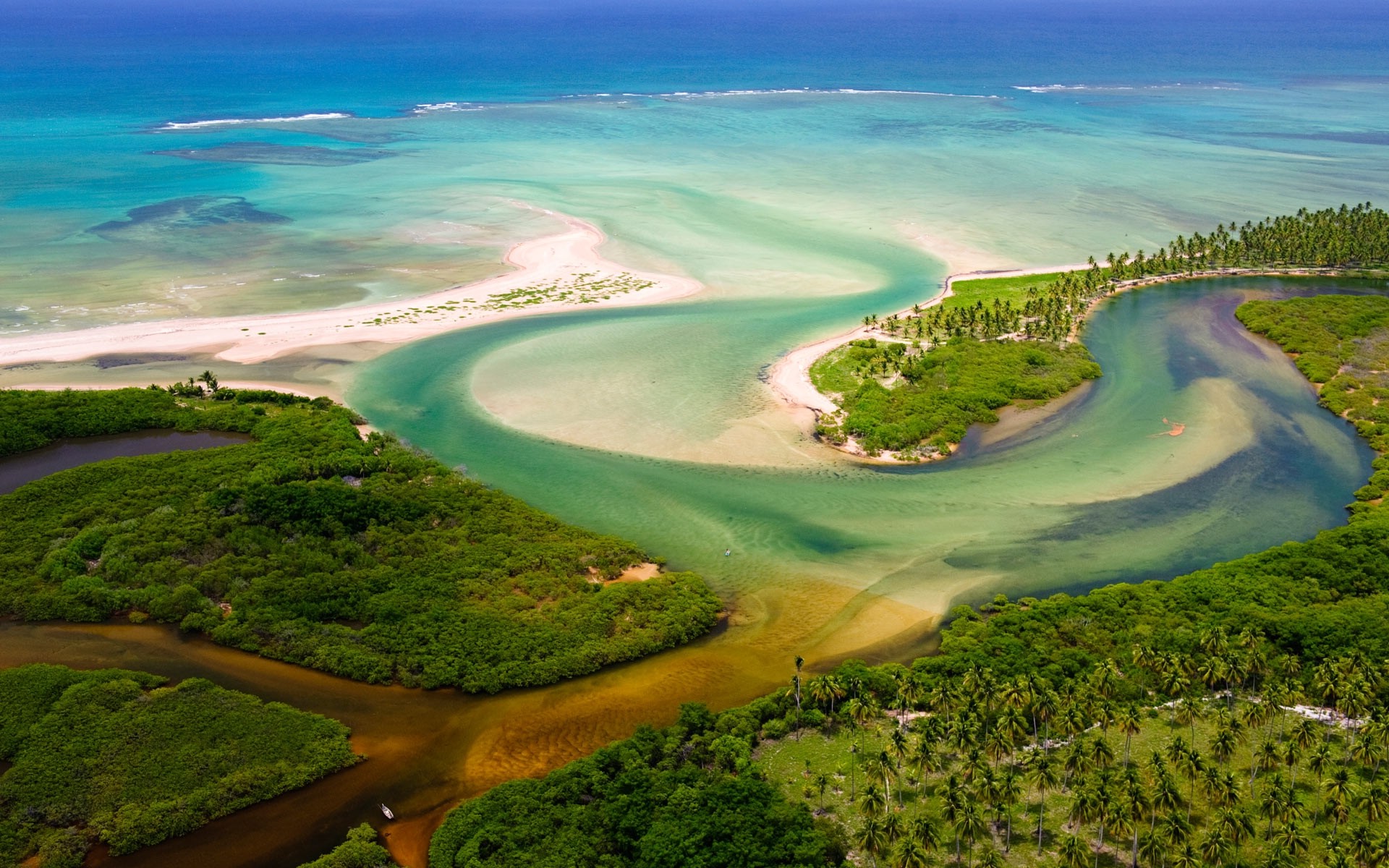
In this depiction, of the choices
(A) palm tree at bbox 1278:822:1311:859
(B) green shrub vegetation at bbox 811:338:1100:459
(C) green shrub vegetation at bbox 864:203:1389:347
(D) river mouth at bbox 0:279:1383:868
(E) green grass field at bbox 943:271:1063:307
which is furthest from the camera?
(E) green grass field at bbox 943:271:1063:307

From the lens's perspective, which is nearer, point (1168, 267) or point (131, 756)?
point (131, 756)

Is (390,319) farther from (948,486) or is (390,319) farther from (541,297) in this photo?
(948,486)

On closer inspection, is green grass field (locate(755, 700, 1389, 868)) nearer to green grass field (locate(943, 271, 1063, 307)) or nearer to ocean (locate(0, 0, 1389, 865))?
ocean (locate(0, 0, 1389, 865))

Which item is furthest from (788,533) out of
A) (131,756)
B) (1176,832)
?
(131,756)

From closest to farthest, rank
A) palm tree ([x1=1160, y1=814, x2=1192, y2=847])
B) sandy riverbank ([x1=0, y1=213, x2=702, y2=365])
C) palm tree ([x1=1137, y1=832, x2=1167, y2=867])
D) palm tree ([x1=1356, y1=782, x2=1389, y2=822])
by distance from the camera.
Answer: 1. palm tree ([x1=1137, y1=832, x2=1167, y2=867])
2. palm tree ([x1=1160, y1=814, x2=1192, y2=847])
3. palm tree ([x1=1356, y1=782, x2=1389, y2=822])
4. sandy riverbank ([x1=0, y1=213, x2=702, y2=365])

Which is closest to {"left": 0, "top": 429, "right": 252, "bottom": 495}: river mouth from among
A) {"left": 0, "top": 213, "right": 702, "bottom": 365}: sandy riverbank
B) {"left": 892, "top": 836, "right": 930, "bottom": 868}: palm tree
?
{"left": 0, "top": 213, "right": 702, "bottom": 365}: sandy riverbank

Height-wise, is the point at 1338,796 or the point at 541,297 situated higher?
the point at 541,297
